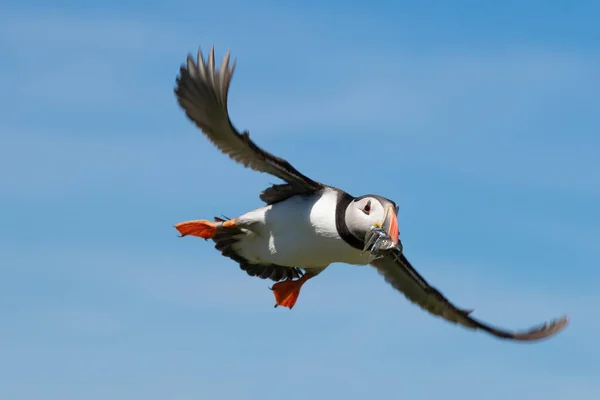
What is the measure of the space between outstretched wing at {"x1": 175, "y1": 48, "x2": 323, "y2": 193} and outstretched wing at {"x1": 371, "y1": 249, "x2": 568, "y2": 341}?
3.43 m

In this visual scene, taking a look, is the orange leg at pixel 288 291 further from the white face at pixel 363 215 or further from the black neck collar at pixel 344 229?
the white face at pixel 363 215

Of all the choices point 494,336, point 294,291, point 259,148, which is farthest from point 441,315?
point 259,148

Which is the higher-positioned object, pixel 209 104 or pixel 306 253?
pixel 209 104

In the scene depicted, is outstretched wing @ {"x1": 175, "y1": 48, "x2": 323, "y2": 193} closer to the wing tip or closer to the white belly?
the white belly

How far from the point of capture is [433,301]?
2006 centimetres

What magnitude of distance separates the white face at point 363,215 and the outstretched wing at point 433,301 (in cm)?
340

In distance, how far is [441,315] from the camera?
20.4 meters

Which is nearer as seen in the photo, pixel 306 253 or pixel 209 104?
pixel 209 104

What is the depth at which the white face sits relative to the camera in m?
15.9

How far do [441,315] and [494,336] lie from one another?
1.08 m

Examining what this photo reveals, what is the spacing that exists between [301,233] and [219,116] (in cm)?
225

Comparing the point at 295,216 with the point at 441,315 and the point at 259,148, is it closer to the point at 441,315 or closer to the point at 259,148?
the point at 259,148

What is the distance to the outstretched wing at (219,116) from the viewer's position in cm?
1548

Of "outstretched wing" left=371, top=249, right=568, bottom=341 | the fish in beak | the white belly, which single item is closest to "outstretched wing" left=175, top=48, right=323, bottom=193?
Result: the white belly
